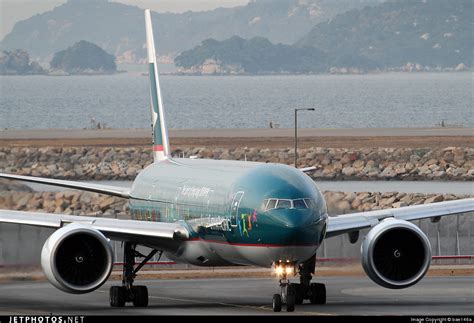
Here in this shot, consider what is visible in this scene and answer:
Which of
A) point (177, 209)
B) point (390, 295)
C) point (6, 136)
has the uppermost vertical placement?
point (6, 136)

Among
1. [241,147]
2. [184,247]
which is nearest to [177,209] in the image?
[184,247]

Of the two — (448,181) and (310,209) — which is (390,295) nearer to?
(310,209)

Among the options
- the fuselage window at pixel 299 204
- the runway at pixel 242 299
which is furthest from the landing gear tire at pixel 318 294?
the fuselage window at pixel 299 204

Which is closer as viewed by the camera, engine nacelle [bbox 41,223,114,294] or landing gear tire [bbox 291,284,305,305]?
engine nacelle [bbox 41,223,114,294]

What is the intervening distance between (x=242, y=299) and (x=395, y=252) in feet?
21.2

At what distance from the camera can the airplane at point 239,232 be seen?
3975cm

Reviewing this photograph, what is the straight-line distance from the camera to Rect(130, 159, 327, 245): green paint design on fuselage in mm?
39406

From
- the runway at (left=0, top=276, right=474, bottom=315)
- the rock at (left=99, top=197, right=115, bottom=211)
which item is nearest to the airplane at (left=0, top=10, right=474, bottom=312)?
the runway at (left=0, top=276, right=474, bottom=315)

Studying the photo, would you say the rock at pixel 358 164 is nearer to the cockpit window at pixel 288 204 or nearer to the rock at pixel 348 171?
the rock at pixel 348 171

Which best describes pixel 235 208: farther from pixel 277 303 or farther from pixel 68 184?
pixel 68 184

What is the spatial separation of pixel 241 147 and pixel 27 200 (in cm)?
5944

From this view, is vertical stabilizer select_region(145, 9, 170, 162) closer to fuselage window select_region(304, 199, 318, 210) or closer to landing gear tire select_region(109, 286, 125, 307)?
landing gear tire select_region(109, 286, 125, 307)

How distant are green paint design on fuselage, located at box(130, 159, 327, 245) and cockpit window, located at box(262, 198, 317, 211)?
0.12 meters

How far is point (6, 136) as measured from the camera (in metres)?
171
